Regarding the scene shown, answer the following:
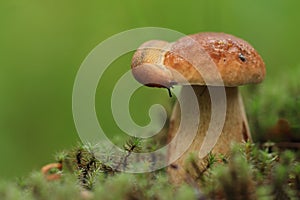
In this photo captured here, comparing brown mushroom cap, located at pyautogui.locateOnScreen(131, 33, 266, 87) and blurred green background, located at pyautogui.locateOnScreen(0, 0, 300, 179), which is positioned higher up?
blurred green background, located at pyautogui.locateOnScreen(0, 0, 300, 179)

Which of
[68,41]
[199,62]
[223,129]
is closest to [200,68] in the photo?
[199,62]

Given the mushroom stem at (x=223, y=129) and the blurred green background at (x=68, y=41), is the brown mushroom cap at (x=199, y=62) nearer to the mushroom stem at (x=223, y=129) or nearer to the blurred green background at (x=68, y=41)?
the mushroom stem at (x=223, y=129)

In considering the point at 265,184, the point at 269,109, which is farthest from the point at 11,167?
the point at 265,184

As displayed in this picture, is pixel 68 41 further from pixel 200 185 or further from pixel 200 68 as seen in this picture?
pixel 200 185

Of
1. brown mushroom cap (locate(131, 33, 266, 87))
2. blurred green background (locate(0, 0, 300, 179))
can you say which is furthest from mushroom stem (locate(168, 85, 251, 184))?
blurred green background (locate(0, 0, 300, 179))

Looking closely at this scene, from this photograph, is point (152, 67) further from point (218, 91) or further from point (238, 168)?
point (238, 168)

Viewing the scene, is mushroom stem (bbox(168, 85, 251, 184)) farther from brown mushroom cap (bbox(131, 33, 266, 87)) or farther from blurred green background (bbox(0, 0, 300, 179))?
blurred green background (bbox(0, 0, 300, 179))

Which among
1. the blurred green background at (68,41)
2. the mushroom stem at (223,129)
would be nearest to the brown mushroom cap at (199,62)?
the mushroom stem at (223,129)
